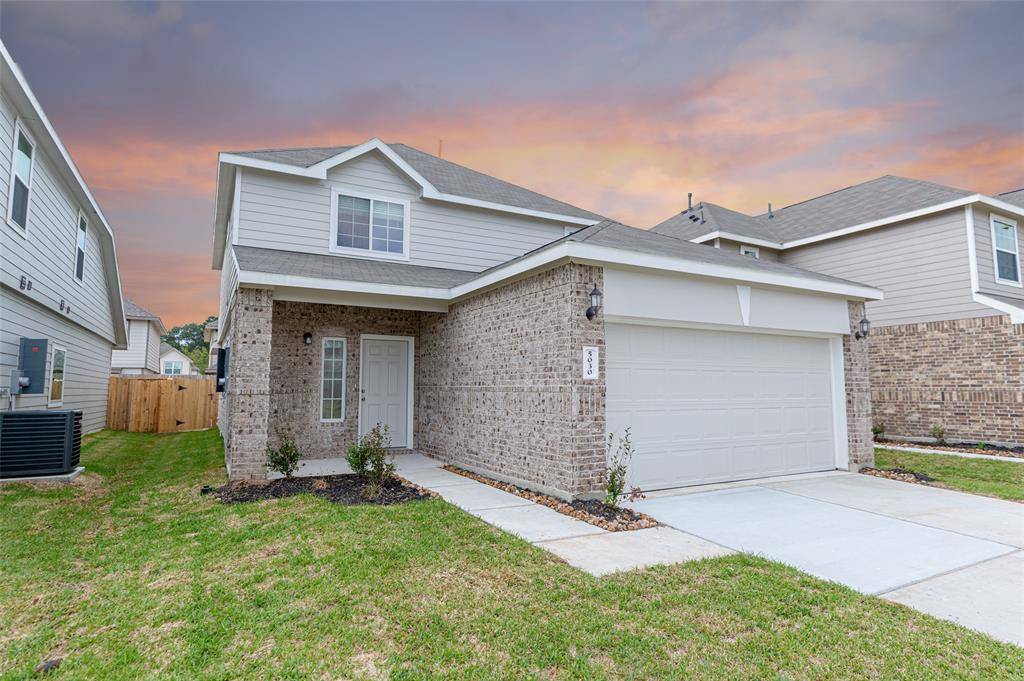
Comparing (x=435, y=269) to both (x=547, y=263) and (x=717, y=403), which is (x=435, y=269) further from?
(x=717, y=403)

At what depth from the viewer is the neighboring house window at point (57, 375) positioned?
10.1 metres

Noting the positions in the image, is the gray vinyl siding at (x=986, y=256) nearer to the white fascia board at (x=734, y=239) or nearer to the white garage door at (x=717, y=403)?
the white fascia board at (x=734, y=239)

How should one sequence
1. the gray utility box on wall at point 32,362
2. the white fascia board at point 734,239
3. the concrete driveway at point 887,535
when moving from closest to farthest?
the concrete driveway at point 887,535 → the gray utility box on wall at point 32,362 → the white fascia board at point 734,239

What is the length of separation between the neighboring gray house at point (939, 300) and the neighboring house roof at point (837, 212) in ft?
0.16

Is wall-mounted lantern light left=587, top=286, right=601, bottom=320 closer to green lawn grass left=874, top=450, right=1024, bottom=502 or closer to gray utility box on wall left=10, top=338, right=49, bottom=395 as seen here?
green lawn grass left=874, top=450, right=1024, bottom=502

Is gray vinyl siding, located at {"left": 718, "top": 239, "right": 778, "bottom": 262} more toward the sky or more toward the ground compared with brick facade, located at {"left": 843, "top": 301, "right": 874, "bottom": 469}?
more toward the sky

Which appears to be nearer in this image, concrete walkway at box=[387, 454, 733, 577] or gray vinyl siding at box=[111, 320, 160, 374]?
concrete walkway at box=[387, 454, 733, 577]

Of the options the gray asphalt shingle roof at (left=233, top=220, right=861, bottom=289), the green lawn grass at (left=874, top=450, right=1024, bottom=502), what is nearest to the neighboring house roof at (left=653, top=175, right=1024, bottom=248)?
the green lawn grass at (left=874, top=450, right=1024, bottom=502)

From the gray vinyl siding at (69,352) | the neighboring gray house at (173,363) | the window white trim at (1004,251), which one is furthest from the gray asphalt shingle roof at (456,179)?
the neighboring gray house at (173,363)

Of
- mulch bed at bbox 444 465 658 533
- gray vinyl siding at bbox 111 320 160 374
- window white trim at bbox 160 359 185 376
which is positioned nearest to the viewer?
mulch bed at bbox 444 465 658 533

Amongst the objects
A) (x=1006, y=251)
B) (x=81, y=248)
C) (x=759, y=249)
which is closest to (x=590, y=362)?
(x=759, y=249)

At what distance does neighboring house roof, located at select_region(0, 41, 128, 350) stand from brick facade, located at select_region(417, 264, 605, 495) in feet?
22.5

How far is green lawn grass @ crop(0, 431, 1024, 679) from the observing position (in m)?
2.78

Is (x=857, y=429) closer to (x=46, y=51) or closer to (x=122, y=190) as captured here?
(x=46, y=51)
